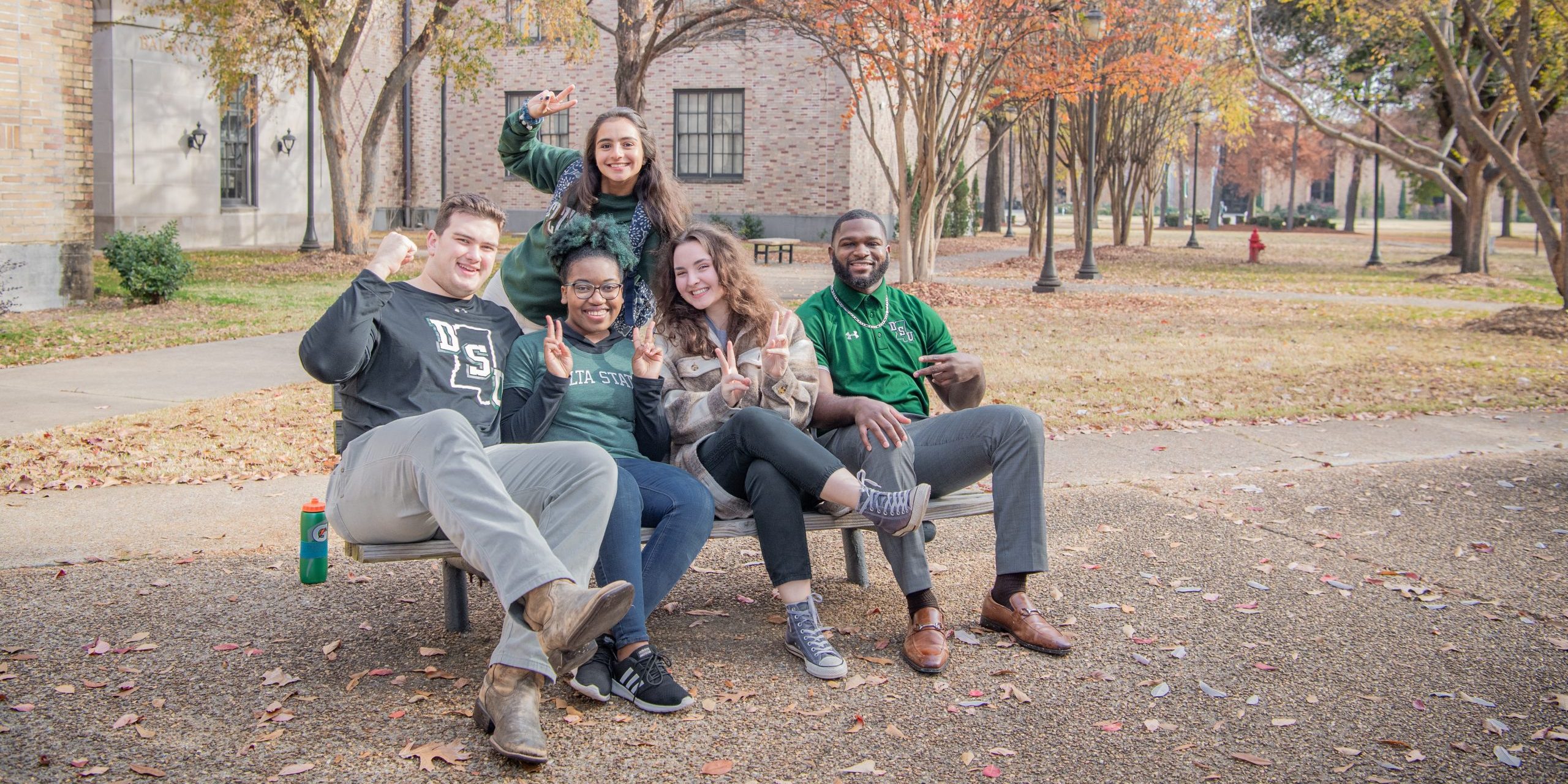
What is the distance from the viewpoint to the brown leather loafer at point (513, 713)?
319 cm

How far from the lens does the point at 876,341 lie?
184 inches

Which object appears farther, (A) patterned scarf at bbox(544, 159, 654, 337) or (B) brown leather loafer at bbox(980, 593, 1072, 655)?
(A) patterned scarf at bbox(544, 159, 654, 337)

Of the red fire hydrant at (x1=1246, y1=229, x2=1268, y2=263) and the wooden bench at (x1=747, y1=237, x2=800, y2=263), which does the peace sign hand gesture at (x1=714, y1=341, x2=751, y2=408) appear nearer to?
the wooden bench at (x1=747, y1=237, x2=800, y2=263)

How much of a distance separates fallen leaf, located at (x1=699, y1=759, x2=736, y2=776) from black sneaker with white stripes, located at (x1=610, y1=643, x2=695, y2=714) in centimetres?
32

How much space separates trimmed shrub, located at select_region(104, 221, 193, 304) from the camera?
13438 mm

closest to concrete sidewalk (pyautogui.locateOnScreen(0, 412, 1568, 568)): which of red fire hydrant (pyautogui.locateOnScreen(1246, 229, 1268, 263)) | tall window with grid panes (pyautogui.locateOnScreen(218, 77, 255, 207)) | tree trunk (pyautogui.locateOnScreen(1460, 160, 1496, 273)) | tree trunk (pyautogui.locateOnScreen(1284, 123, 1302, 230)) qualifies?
tree trunk (pyautogui.locateOnScreen(1460, 160, 1496, 273))

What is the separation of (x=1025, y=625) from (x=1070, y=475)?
2.68 m

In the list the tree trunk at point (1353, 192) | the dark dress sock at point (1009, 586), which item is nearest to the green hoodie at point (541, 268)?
the dark dress sock at point (1009, 586)

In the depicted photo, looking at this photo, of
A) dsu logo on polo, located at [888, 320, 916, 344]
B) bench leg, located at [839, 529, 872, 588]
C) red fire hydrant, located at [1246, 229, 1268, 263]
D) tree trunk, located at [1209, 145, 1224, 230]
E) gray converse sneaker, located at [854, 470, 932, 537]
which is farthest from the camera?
tree trunk, located at [1209, 145, 1224, 230]

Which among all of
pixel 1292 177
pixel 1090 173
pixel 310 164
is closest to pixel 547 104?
pixel 310 164

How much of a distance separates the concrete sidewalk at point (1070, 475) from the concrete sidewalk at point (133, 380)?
62.3 inches

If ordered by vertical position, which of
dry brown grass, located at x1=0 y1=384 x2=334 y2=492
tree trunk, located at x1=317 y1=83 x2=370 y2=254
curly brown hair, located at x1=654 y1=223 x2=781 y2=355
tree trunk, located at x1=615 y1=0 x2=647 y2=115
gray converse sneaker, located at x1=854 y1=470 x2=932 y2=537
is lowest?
dry brown grass, located at x1=0 y1=384 x2=334 y2=492

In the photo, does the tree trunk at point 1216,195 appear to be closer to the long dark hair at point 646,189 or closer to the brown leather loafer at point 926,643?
the long dark hair at point 646,189

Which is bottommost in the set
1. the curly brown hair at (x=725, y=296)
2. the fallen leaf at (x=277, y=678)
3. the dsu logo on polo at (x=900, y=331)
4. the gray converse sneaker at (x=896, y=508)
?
the fallen leaf at (x=277, y=678)
